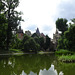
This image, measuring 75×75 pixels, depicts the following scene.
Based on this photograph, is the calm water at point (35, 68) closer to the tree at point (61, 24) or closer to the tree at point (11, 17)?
the tree at point (11, 17)

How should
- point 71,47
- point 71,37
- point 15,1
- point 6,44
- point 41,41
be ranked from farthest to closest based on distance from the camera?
1. point 41,41
2. point 6,44
3. point 15,1
4. point 71,47
5. point 71,37

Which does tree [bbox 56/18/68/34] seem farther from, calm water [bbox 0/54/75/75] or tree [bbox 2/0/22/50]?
calm water [bbox 0/54/75/75]

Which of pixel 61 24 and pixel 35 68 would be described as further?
pixel 61 24

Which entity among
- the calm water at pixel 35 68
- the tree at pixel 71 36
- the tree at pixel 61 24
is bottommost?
the calm water at pixel 35 68

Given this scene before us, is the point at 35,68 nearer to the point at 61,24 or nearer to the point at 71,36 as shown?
the point at 71,36

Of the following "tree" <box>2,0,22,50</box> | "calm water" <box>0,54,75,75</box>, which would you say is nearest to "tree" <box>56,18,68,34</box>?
"tree" <box>2,0,22,50</box>

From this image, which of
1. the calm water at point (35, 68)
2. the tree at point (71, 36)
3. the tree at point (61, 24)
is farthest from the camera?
the tree at point (61, 24)

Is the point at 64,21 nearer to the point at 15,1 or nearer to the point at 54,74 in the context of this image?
the point at 15,1

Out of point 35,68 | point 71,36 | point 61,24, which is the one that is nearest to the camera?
point 35,68

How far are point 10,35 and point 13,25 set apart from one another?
139 inches

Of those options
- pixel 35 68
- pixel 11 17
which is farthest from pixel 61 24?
pixel 35 68

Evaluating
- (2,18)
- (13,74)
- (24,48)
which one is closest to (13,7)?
(2,18)

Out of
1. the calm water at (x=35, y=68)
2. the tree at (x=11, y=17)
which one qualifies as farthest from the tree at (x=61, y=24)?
the calm water at (x=35, y=68)

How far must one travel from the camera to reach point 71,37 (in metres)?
26.7
